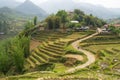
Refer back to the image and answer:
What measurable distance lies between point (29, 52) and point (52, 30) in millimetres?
21017

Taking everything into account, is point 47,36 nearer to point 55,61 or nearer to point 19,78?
point 55,61

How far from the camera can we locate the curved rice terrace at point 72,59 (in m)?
28.0

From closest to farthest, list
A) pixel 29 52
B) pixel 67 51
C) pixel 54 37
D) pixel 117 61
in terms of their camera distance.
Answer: pixel 117 61
pixel 67 51
pixel 29 52
pixel 54 37

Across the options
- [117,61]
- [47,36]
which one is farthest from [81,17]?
[117,61]

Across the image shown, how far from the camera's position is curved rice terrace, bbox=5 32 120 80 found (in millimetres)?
28003

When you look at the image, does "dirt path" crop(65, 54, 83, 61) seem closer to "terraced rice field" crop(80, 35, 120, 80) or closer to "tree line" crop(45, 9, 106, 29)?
"terraced rice field" crop(80, 35, 120, 80)

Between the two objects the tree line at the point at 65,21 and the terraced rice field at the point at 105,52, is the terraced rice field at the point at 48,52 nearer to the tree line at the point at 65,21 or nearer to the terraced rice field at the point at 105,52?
the terraced rice field at the point at 105,52

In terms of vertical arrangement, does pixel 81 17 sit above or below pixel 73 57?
above

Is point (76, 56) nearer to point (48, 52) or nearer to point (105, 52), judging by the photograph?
point (105, 52)

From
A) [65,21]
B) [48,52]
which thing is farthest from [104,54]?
[65,21]

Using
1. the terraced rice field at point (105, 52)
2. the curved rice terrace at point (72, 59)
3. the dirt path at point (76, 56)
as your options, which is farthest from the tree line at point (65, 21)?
the dirt path at point (76, 56)

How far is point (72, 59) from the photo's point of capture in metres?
40.6

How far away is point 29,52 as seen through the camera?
168ft

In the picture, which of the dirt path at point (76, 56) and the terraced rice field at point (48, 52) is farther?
the terraced rice field at point (48, 52)
